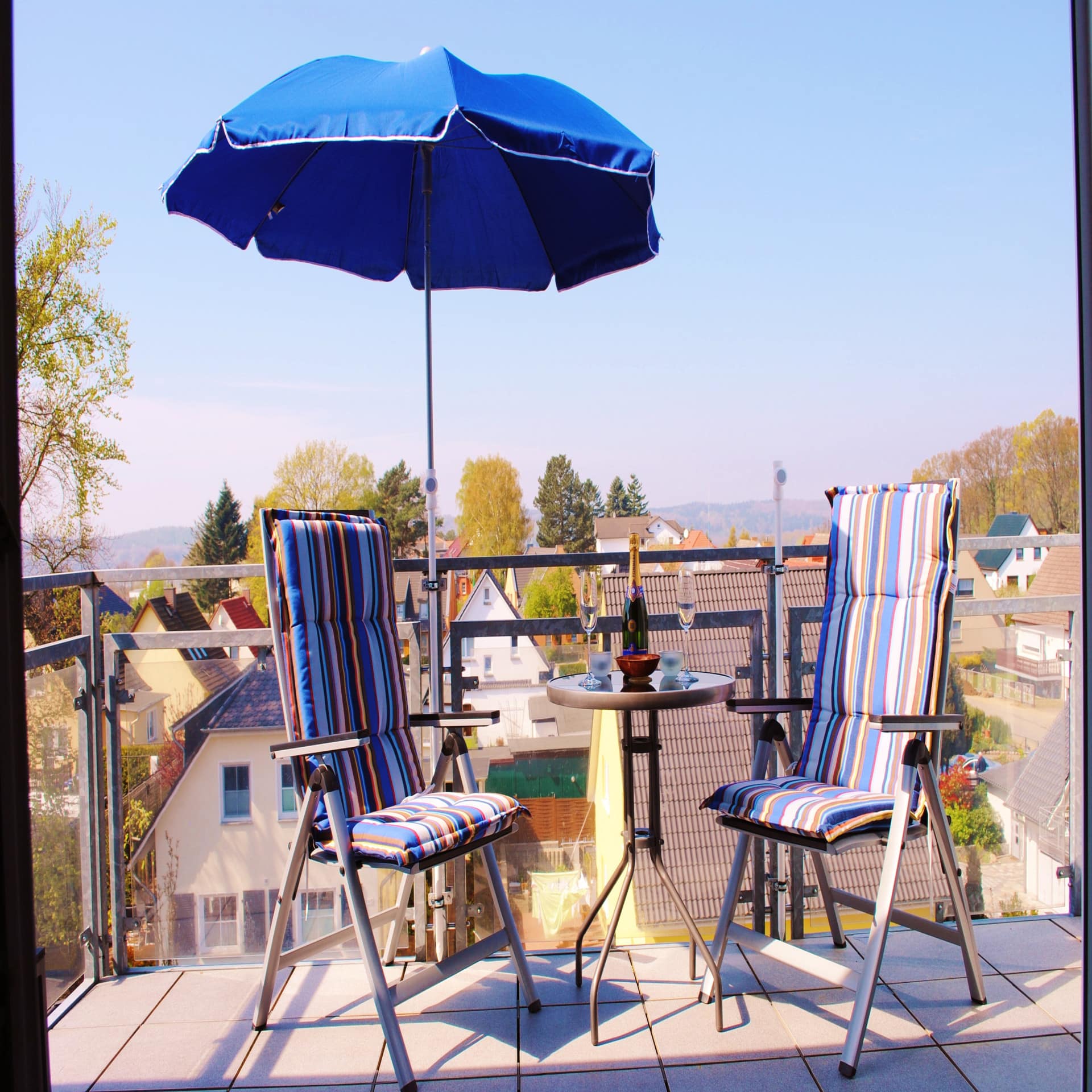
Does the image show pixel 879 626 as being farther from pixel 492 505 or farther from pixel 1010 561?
pixel 492 505

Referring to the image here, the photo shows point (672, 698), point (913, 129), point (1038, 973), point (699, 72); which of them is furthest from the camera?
point (913, 129)

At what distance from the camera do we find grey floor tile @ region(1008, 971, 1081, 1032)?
7.70 feet

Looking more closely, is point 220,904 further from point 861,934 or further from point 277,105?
point 277,105

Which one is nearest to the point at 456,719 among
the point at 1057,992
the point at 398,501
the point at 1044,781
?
the point at 1057,992

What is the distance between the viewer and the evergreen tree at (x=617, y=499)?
1305 inches

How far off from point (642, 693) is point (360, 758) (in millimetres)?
785

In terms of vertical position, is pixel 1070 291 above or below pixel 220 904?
above

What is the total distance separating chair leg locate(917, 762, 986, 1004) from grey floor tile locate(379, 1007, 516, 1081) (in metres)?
1.17

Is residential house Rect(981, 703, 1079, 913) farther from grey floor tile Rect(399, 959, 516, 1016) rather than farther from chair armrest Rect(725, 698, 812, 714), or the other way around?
grey floor tile Rect(399, 959, 516, 1016)

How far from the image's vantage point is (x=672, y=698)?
236 cm

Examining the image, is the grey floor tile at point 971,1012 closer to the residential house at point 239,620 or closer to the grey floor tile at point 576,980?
the grey floor tile at point 576,980

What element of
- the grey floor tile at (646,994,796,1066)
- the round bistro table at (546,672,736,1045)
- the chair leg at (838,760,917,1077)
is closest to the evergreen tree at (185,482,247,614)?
the round bistro table at (546,672,736,1045)

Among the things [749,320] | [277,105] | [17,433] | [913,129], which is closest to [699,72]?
[913,129]

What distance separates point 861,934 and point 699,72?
2328 centimetres
